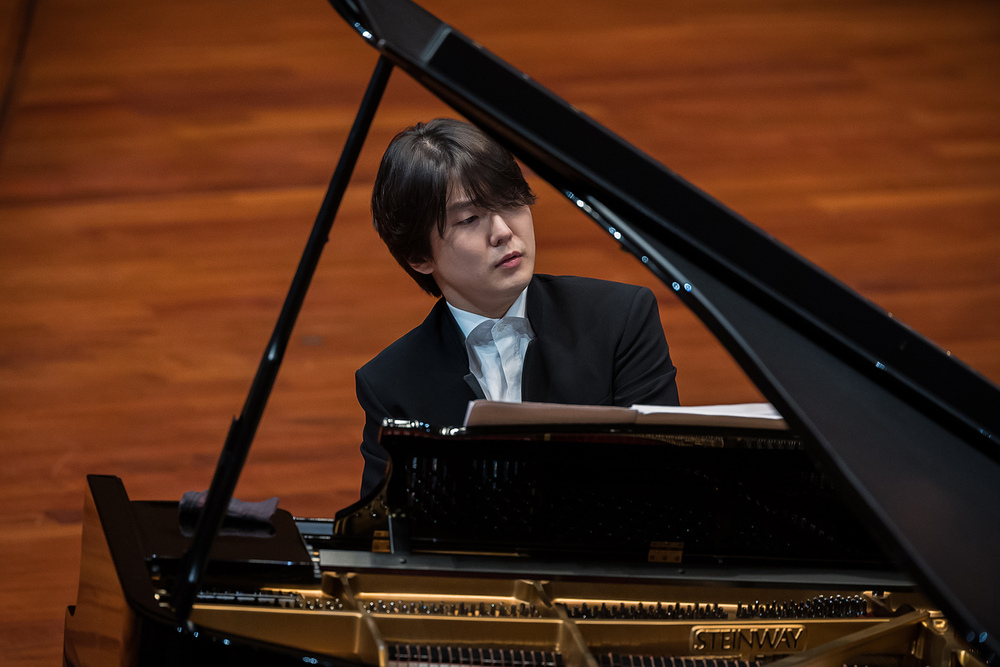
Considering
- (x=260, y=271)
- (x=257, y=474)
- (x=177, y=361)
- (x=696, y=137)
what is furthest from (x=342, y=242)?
(x=696, y=137)

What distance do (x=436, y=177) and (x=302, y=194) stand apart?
227cm

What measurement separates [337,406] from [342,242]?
855mm

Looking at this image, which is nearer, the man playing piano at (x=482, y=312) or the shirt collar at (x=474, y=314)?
the man playing piano at (x=482, y=312)

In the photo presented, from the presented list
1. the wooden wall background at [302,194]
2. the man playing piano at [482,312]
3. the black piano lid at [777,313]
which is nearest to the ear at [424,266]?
the man playing piano at [482,312]

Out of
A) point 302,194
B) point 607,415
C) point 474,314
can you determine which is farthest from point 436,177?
point 302,194

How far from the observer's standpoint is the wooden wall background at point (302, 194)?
9.42 ft

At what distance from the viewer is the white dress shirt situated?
1856mm

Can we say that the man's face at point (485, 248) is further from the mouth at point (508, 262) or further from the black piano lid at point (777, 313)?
the black piano lid at point (777, 313)

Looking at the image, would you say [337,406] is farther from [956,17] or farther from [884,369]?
[956,17]

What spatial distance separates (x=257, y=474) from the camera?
9.02 ft

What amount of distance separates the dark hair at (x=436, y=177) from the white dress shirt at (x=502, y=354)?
0.18 metres

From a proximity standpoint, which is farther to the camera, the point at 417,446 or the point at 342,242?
the point at 342,242

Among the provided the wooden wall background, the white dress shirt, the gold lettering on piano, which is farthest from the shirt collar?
the wooden wall background

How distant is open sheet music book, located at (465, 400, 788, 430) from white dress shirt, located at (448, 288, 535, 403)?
1.42ft
